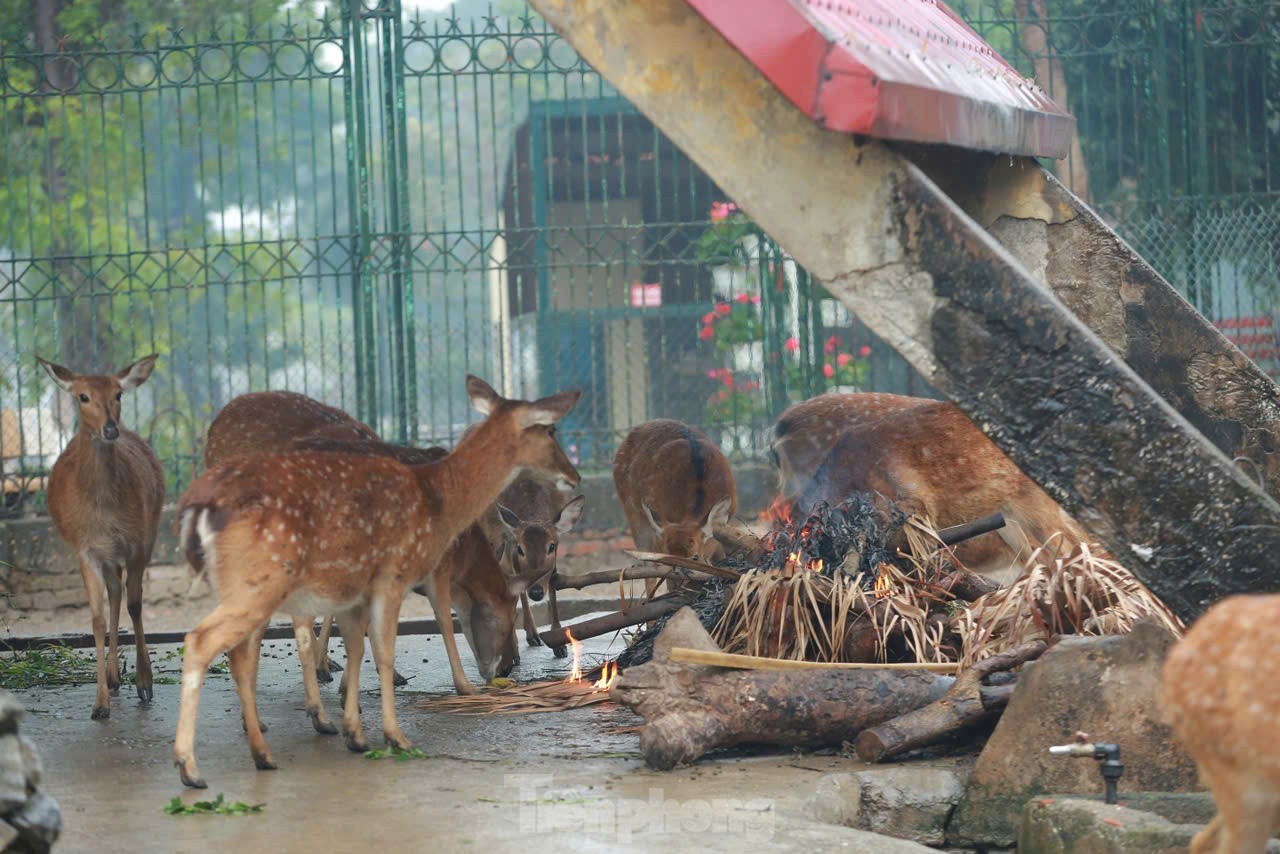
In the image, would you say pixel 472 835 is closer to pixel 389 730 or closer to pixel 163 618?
pixel 389 730

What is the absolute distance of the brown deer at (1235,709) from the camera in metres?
3.89

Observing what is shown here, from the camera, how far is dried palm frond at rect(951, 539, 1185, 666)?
689 cm

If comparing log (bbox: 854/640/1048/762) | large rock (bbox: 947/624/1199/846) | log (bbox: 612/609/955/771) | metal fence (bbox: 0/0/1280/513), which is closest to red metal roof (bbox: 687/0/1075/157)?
large rock (bbox: 947/624/1199/846)

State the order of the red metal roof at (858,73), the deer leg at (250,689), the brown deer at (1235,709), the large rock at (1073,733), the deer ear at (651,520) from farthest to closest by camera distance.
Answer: the deer ear at (651,520)
the deer leg at (250,689)
the large rock at (1073,733)
the red metal roof at (858,73)
the brown deer at (1235,709)

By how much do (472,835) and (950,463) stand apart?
426 centimetres

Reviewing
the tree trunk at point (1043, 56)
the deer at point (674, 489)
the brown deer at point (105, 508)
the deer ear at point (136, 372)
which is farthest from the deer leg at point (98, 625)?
the tree trunk at point (1043, 56)

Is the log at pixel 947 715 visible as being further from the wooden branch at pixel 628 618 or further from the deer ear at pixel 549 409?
the deer ear at pixel 549 409

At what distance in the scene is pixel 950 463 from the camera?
8.67 m

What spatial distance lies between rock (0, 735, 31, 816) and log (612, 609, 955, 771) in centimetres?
252

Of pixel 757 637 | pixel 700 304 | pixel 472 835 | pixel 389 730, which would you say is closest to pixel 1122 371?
pixel 472 835

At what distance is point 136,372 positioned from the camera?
9531mm

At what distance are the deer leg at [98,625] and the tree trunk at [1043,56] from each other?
803 centimetres

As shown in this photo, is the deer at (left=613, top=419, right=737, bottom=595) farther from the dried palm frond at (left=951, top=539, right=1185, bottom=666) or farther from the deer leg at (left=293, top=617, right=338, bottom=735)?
the dried palm frond at (left=951, top=539, right=1185, bottom=666)

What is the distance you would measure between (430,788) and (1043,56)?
949 cm
